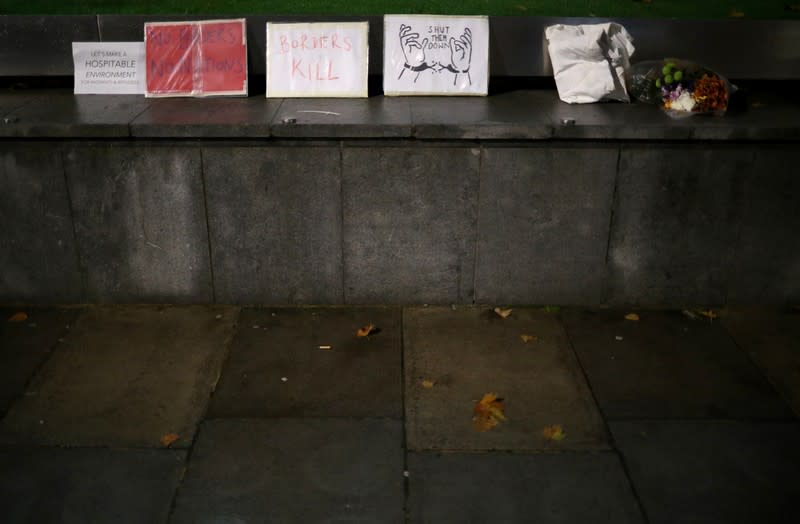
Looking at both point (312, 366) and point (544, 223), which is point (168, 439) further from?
point (544, 223)

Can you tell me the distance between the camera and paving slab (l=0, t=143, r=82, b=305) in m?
5.67

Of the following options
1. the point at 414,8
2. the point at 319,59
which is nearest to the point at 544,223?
the point at 319,59

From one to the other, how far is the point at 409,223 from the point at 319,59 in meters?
1.43

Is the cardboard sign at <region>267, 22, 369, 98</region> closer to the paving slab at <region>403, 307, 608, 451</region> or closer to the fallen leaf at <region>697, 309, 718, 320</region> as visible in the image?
the paving slab at <region>403, 307, 608, 451</region>

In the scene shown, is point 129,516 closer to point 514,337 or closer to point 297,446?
point 297,446

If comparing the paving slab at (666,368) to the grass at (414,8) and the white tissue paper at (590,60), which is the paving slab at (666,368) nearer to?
the white tissue paper at (590,60)

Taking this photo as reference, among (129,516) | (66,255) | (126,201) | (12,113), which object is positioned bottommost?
(129,516)

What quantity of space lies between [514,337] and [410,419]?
119cm

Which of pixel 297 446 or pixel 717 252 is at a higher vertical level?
pixel 717 252

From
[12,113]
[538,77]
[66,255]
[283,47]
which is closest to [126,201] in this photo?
[66,255]

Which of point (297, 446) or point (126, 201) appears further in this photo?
point (126, 201)

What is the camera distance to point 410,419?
479 centimetres

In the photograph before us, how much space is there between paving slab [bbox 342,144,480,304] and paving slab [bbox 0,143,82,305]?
1.86 metres

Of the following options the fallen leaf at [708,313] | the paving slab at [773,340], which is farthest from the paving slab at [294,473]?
the fallen leaf at [708,313]
